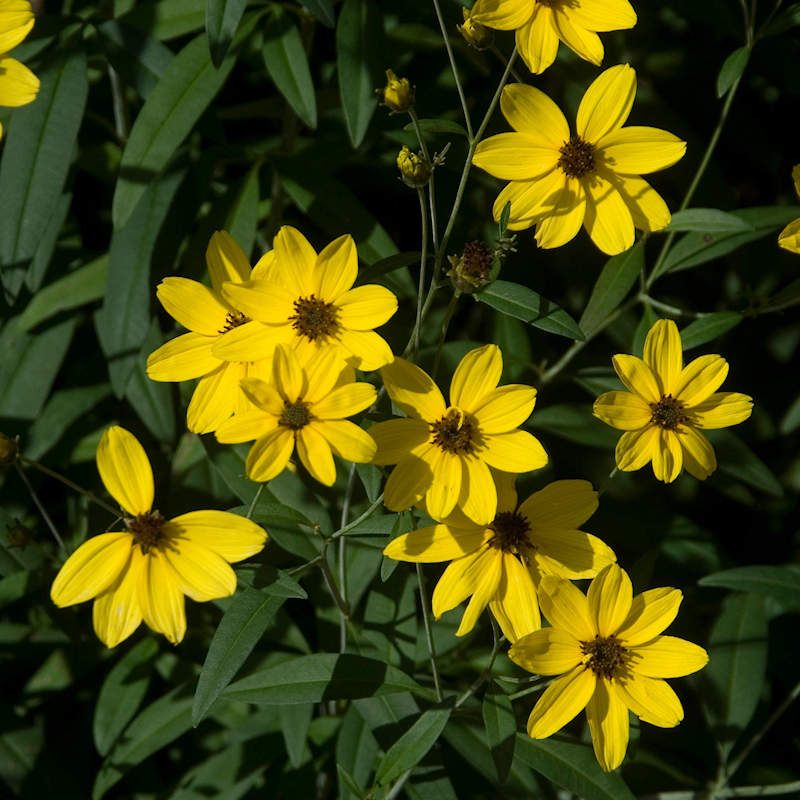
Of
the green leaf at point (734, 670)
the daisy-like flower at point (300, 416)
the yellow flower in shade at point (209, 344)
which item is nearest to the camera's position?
the daisy-like flower at point (300, 416)

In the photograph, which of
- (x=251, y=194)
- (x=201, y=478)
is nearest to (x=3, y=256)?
(x=251, y=194)

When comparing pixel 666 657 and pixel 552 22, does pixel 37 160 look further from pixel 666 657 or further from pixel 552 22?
pixel 666 657

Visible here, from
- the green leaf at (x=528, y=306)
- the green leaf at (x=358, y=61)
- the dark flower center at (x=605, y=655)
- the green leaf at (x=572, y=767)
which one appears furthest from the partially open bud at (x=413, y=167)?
the green leaf at (x=572, y=767)

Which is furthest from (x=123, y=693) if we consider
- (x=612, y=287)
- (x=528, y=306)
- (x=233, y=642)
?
(x=612, y=287)

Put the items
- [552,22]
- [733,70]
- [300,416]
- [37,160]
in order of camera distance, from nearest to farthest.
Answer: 1. [300,416]
2. [552,22]
3. [733,70]
4. [37,160]

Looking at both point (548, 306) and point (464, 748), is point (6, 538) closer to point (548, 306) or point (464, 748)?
point (464, 748)

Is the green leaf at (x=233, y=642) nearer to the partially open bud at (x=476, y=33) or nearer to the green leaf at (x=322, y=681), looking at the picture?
the green leaf at (x=322, y=681)
